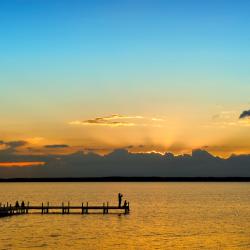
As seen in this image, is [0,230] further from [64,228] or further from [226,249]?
[226,249]

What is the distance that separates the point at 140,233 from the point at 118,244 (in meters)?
10.5

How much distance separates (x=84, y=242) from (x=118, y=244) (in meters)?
4.12

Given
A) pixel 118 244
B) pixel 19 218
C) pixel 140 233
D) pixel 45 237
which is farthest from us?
pixel 19 218

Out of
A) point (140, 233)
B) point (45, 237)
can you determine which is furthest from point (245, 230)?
point (45, 237)

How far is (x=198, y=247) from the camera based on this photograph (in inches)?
2143

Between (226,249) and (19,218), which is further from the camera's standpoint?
(19,218)

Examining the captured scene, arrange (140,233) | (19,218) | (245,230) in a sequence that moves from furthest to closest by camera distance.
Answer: (19,218) → (245,230) → (140,233)

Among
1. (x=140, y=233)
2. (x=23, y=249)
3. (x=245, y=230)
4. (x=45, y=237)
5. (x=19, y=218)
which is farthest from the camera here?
(x=19, y=218)

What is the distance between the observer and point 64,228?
236 ft

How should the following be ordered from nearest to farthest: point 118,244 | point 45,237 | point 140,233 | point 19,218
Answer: point 118,244, point 45,237, point 140,233, point 19,218

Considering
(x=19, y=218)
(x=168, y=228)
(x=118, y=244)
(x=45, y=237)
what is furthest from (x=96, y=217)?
(x=118, y=244)

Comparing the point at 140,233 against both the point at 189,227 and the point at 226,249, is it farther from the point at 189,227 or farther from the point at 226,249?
the point at 226,249

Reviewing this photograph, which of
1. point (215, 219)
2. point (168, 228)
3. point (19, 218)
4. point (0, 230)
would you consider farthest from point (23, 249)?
point (215, 219)

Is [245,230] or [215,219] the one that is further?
[215,219]
